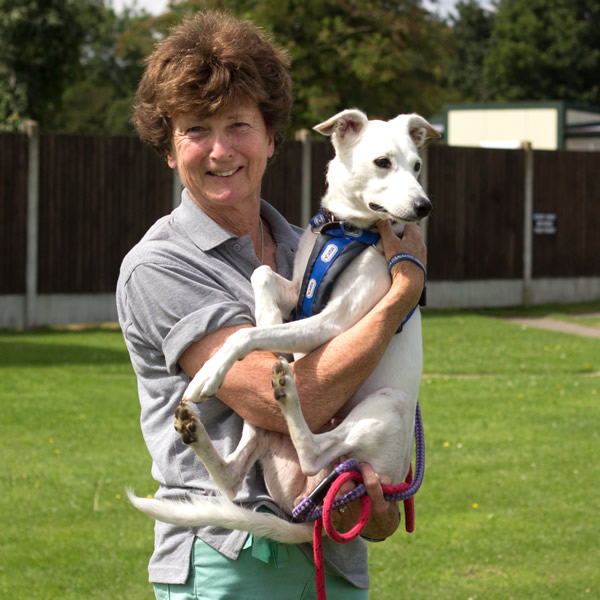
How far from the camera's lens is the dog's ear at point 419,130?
3781 mm

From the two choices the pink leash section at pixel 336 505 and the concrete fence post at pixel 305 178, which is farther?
the concrete fence post at pixel 305 178

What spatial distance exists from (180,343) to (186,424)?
21 centimetres

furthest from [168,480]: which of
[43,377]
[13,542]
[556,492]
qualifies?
[43,377]

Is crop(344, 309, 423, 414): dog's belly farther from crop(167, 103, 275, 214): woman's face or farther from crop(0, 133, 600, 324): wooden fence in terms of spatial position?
crop(0, 133, 600, 324): wooden fence

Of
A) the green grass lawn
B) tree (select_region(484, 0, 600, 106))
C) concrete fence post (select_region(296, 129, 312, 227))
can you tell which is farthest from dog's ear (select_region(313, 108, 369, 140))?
tree (select_region(484, 0, 600, 106))

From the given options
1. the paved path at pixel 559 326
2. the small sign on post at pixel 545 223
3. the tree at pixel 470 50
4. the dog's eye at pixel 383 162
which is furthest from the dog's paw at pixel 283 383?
the tree at pixel 470 50

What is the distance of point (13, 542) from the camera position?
6309mm

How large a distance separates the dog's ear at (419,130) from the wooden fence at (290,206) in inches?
443

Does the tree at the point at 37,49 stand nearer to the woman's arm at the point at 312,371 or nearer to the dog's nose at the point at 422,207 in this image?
the dog's nose at the point at 422,207

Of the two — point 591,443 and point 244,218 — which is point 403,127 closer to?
point 244,218

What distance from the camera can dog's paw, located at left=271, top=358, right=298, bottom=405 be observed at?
9.09 ft

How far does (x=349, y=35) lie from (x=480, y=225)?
14.0 m

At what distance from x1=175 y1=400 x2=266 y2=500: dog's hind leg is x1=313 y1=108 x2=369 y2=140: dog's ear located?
48.0 inches

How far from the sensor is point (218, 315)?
9.37ft
